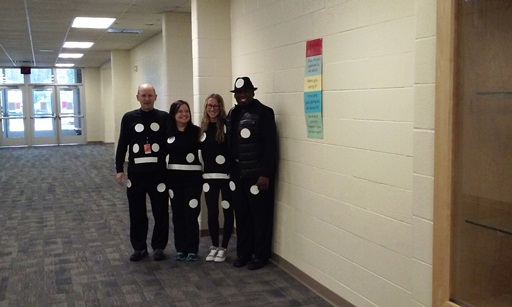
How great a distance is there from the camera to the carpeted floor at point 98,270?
3.86 meters

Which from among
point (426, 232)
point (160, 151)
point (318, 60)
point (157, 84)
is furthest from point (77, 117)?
point (426, 232)

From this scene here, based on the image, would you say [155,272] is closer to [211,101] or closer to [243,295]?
[243,295]

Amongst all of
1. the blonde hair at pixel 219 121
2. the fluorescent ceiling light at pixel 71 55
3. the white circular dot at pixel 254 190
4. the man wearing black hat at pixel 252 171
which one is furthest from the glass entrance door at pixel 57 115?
the white circular dot at pixel 254 190

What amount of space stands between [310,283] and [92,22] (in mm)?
5887

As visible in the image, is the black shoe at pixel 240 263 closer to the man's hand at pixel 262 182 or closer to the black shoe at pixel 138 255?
the man's hand at pixel 262 182

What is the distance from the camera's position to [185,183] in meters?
4.70

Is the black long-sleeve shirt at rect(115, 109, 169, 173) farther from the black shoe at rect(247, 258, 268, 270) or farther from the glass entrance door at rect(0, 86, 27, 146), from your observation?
the glass entrance door at rect(0, 86, 27, 146)

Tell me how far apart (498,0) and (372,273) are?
6.13 ft

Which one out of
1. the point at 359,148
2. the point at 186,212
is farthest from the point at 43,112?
the point at 359,148

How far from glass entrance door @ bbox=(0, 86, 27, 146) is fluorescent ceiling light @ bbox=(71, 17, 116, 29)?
10470mm

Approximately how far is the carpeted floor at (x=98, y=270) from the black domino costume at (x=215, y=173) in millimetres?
433

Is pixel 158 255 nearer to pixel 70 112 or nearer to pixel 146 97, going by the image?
pixel 146 97

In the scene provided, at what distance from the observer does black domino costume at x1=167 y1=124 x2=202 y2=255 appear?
463 cm

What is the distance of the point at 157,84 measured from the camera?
9727 mm
